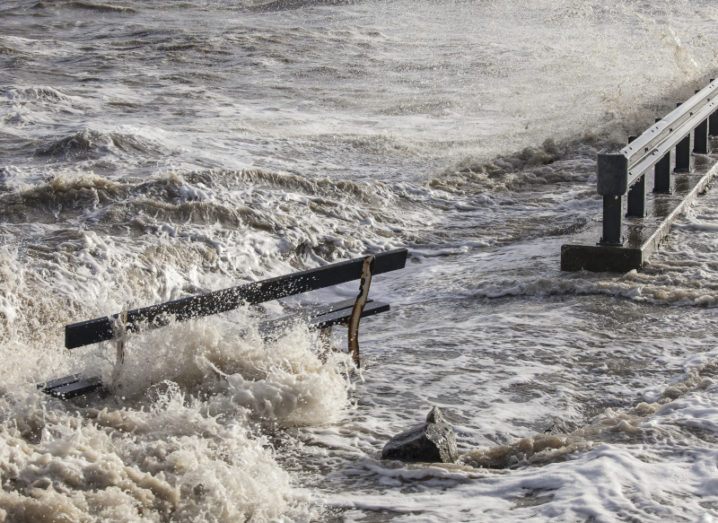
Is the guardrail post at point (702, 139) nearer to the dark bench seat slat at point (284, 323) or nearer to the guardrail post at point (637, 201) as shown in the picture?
the guardrail post at point (637, 201)

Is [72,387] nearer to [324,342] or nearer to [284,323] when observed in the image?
[284,323]

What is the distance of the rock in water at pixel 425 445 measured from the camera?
5.04 meters

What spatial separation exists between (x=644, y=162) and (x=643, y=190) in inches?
22.1

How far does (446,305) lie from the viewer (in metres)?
8.27

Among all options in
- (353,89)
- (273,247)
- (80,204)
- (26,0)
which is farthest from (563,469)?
(26,0)

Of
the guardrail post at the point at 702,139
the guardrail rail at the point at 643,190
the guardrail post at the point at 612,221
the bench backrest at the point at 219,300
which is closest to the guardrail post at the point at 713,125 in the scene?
the guardrail post at the point at 702,139

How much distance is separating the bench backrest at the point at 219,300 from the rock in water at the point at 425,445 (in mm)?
1179

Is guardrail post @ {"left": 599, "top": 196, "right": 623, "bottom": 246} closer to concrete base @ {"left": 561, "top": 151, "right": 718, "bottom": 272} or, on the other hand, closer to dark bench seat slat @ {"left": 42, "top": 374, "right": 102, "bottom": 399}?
concrete base @ {"left": 561, "top": 151, "right": 718, "bottom": 272}

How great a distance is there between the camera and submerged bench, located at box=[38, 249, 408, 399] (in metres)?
5.10

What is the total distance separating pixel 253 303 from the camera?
19.2 feet

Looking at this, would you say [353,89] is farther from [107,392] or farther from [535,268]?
[107,392]

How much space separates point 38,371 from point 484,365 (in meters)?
2.67

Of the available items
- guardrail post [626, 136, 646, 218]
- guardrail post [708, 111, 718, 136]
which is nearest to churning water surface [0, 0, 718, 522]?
guardrail post [626, 136, 646, 218]

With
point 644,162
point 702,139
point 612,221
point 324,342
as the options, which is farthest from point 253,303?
point 702,139
